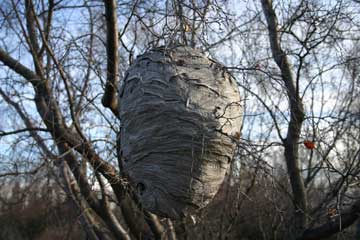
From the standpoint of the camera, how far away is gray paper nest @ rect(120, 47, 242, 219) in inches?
63.9

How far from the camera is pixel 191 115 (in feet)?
5.30

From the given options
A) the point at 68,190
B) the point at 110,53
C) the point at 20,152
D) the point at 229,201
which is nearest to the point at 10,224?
the point at 229,201

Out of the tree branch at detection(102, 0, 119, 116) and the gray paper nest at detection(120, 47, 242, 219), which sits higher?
the tree branch at detection(102, 0, 119, 116)

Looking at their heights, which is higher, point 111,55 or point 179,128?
point 111,55

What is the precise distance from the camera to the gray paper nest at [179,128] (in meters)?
1.62

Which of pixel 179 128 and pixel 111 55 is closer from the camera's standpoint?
pixel 179 128

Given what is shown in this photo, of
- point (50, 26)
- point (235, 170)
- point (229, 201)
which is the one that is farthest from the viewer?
point (229, 201)

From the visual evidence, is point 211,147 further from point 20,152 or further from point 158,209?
point 20,152

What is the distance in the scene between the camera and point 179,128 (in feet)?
5.45

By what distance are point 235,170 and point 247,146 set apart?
692mm

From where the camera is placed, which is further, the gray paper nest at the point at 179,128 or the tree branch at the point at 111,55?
the tree branch at the point at 111,55

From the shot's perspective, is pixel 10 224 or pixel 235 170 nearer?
pixel 235 170

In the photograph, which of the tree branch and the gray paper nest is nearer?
the gray paper nest

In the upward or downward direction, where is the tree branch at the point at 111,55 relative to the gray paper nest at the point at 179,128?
upward
